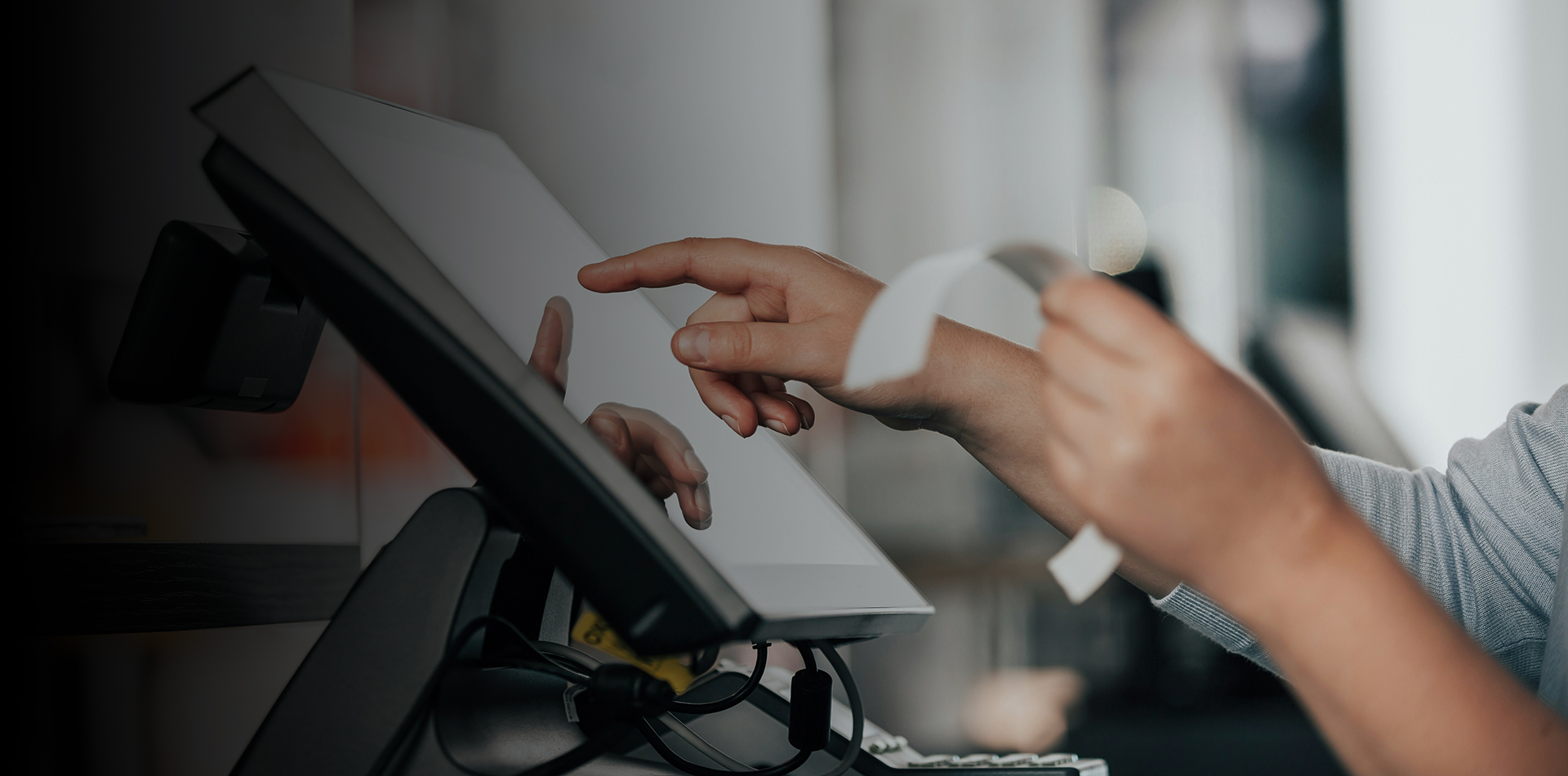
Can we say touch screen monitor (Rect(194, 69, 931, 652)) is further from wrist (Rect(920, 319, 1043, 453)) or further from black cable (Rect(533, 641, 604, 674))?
wrist (Rect(920, 319, 1043, 453))

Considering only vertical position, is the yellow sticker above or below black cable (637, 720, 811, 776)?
above

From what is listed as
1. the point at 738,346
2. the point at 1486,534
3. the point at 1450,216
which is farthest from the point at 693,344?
the point at 1450,216

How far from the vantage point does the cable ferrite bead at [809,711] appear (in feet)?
1.64

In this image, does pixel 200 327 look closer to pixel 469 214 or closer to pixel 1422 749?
pixel 469 214

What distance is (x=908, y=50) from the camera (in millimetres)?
1974

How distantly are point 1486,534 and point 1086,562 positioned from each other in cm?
56

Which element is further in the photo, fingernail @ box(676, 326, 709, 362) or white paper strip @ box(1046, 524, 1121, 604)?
fingernail @ box(676, 326, 709, 362)

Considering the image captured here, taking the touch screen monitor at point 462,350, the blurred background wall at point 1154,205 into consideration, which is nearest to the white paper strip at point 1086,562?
the touch screen monitor at point 462,350

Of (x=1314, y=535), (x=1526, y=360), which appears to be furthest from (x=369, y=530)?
(x=1526, y=360)

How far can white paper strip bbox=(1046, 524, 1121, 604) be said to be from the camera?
0.95 feet

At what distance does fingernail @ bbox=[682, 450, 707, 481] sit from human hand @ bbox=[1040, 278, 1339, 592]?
301 millimetres

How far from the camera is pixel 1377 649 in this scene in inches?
11.2

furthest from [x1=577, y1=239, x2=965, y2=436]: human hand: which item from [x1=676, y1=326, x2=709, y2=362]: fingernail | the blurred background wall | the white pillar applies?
the white pillar

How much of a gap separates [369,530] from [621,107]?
79cm
